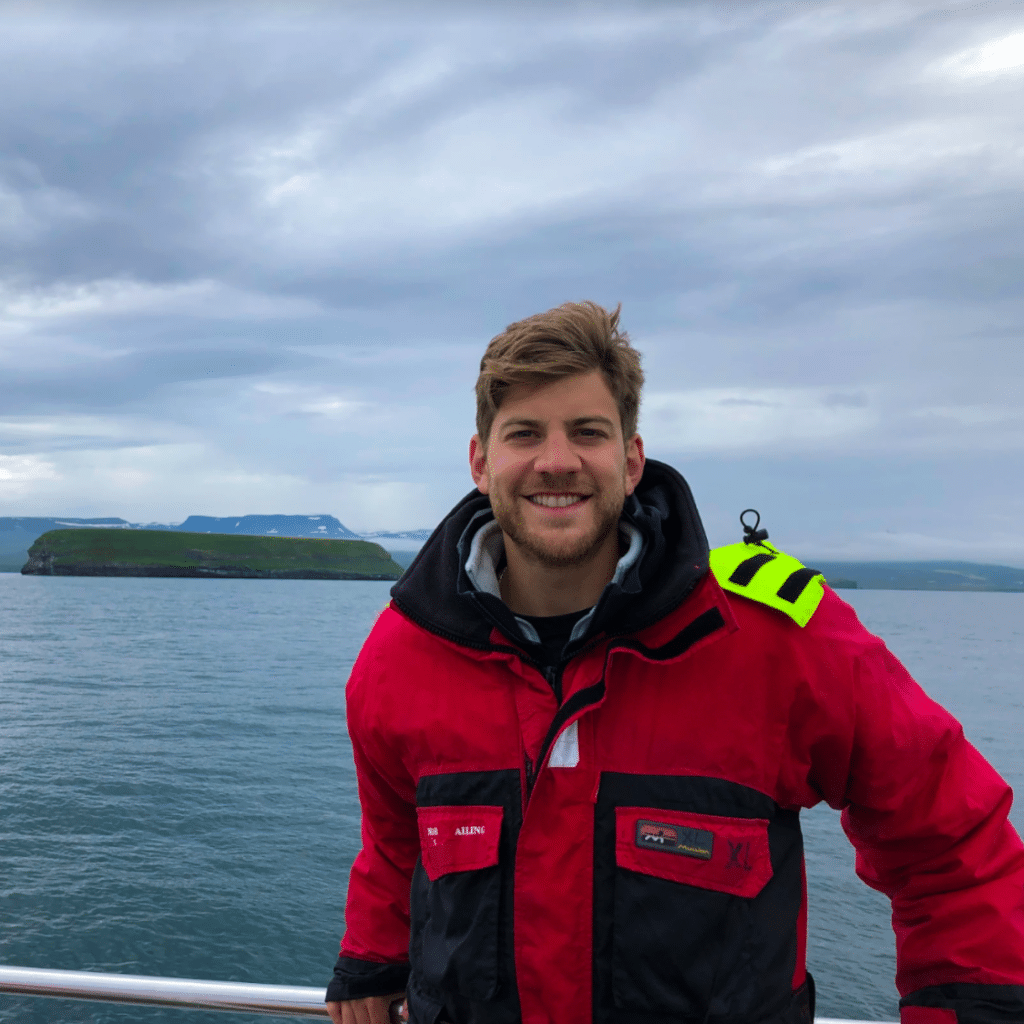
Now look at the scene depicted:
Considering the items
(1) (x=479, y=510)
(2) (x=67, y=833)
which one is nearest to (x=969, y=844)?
(1) (x=479, y=510)

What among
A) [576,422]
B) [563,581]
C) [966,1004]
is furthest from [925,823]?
[576,422]

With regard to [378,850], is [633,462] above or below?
above

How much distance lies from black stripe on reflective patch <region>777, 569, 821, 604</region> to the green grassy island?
175462mm

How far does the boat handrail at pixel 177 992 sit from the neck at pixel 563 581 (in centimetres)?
120

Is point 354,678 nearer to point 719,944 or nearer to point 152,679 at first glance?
point 719,944

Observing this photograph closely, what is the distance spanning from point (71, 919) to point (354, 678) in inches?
631

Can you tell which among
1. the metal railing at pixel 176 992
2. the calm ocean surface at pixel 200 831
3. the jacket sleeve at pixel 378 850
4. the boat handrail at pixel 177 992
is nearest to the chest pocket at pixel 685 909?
the boat handrail at pixel 177 992

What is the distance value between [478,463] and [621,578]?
699mm

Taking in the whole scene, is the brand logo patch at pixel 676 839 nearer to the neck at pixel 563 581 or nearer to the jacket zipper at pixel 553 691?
the jacket zipper at pixel 553 691

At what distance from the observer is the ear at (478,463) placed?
260 centimetres

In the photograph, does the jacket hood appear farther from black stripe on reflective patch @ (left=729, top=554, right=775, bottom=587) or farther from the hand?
the hand

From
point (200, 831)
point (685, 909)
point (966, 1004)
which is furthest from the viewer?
point (200, 831)

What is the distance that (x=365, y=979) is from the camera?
2.42 meters

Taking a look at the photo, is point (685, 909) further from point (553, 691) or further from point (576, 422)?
point (576, 422)
